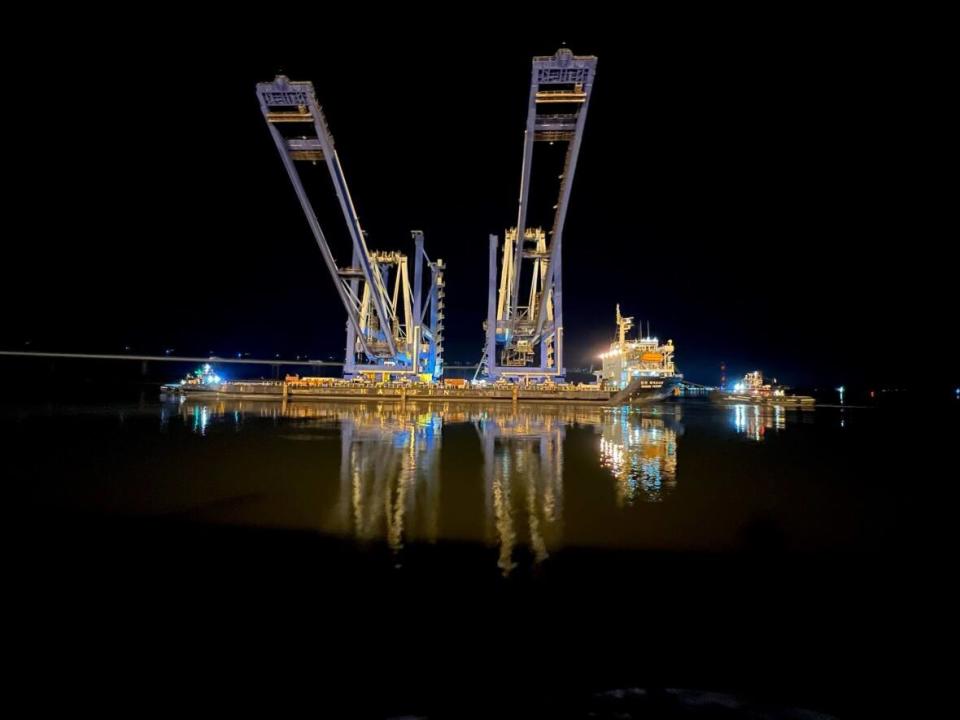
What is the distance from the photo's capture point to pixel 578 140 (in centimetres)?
2397

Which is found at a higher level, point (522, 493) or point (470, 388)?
point (470, 388)

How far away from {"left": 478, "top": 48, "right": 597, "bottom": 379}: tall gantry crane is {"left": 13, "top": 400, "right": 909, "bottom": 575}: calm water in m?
16.1

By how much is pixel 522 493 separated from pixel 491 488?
2.25 ft

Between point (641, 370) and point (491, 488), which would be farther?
point (641, 370)

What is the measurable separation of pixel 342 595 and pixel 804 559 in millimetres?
5802

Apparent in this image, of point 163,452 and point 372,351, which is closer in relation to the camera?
point 163,452

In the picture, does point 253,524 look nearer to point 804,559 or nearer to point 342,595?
point 342,595

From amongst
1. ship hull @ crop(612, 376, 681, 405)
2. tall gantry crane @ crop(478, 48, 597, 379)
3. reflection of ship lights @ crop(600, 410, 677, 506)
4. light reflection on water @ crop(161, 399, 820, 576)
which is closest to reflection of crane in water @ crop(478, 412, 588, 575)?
light reflection on water @ crop(161, 399, 820, 576)

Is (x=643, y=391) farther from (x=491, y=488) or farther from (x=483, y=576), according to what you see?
(x=483, y=576)

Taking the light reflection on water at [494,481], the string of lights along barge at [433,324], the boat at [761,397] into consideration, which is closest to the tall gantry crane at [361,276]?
the string of lights along barge at [433,324]

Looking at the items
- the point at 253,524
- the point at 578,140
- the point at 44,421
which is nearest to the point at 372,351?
the point at 44,421

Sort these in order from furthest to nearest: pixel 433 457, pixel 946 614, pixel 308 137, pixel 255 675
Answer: pixel 308 137
pixel 433 457
pixel 946 614
pixel 255 675

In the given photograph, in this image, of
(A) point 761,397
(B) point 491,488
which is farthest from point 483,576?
(A) point 761,397

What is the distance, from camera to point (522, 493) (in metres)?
8.83
